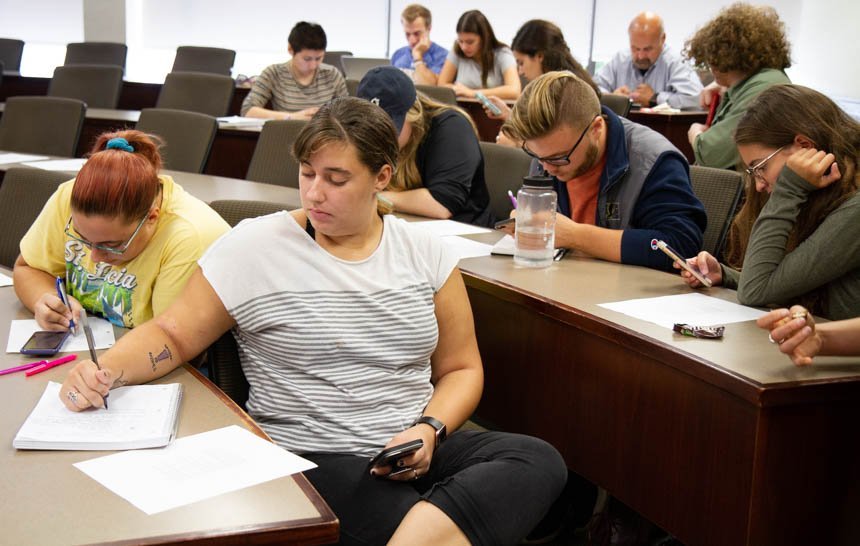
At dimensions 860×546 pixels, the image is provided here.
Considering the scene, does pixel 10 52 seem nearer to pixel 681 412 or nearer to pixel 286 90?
pixel 286 90

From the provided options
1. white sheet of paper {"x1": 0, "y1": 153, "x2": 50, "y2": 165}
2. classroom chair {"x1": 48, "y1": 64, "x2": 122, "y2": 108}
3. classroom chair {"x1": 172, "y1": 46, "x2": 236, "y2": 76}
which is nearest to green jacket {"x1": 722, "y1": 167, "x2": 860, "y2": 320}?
white sheet of paper {"x1": 0, "y1": 153, "x2": 50, "y2": 165}

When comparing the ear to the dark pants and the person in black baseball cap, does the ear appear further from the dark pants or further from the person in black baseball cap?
the person in black baseball cap

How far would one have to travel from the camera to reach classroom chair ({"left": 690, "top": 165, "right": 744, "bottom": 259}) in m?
2.42

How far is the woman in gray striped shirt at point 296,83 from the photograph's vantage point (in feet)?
16.5

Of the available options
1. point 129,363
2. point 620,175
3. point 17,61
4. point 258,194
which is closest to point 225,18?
point 17,61

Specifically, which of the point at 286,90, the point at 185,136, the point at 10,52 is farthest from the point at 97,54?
the point at 185,136

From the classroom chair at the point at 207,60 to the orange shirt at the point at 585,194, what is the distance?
461cm

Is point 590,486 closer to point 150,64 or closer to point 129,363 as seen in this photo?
point 129,363

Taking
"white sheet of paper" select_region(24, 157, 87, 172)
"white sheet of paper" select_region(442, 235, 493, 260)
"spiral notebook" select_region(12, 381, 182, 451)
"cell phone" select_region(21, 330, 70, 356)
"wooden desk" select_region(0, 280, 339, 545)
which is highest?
"white sheet of paper" select_region(24, 157, 87, 172)

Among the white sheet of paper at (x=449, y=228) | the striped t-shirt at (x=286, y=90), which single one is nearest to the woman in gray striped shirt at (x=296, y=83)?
the striped t-shirt at (x=286, y=90)

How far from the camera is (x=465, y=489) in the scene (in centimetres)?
143

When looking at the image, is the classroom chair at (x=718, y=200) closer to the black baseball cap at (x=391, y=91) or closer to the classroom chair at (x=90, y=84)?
the black baseball cap at (x=391, y=91)

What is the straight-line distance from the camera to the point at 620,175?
229 cm

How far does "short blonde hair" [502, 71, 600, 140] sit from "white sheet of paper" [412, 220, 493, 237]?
442 millimetres
